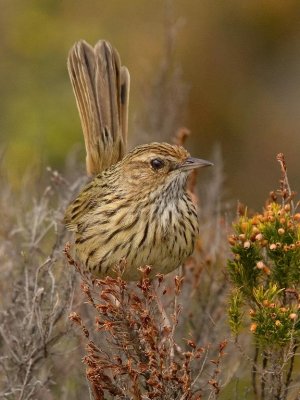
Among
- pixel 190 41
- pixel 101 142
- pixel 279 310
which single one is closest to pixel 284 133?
pixel 190 41

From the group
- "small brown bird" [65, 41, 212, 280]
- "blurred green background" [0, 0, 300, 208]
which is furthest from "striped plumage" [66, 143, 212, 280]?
"blurred green background" [0, 0, 300, 208]

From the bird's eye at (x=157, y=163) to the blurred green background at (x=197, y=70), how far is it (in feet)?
13.8

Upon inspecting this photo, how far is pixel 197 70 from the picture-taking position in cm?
1384

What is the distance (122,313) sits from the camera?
4.48m

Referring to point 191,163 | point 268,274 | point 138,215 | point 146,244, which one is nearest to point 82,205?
point 138,215

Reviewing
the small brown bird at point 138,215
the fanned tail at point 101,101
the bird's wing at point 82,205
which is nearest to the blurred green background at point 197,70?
the fanned tail at point 101,101

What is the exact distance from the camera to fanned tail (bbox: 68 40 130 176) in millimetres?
6438

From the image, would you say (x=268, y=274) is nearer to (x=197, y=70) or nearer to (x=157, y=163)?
(x=157, y=163)

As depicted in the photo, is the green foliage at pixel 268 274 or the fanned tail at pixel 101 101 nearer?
the green foliage at pixel 268 274

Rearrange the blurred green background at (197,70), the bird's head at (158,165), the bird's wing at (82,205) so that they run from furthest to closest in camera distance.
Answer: the blurred green background at (197,70) → the bird's wing at (82,205) → the bird's head at (158,165)

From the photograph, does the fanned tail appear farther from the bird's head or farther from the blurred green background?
the blurred green background

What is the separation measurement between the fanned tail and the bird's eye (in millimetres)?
924

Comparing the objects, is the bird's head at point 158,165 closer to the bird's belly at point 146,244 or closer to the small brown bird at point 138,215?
the small brown bird at point 138,215

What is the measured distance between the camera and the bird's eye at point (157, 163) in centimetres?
549
